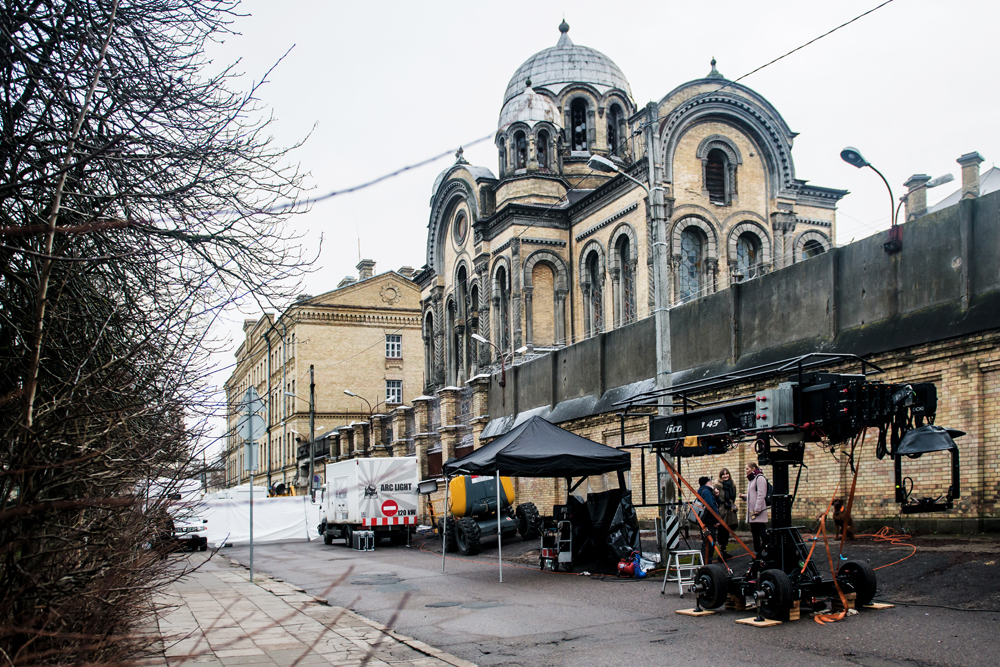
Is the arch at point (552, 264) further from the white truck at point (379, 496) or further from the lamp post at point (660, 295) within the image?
the lamp post at point (660, 295)

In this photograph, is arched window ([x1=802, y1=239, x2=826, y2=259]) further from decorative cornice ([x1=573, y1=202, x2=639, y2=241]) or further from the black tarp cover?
the black tarp cover

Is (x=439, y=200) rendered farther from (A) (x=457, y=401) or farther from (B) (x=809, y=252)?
(B) (x=809, y=252)

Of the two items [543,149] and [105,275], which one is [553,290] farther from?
[105,275]

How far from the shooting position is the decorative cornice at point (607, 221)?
3559 centimetres

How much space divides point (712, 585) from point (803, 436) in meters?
2.16

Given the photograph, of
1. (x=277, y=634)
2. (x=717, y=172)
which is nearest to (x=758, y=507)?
(x=277, y=634)

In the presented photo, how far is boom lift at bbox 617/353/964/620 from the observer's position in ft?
31.2

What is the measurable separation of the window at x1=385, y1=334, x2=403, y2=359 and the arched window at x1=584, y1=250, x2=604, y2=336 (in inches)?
1166

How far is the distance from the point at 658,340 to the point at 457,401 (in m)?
18.7

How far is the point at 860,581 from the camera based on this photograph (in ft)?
33.7

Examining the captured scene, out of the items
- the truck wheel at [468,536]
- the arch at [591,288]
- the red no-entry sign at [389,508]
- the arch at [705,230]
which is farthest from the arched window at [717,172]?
the truck wheel at [468,536]

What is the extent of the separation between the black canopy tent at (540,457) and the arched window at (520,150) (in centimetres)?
2661

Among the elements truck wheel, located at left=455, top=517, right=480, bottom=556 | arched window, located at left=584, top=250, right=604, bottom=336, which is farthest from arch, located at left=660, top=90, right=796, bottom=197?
truck wheel, located at left=455, top=517, right=480, bottom=556

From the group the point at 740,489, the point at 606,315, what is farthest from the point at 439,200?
the point at 740,489
